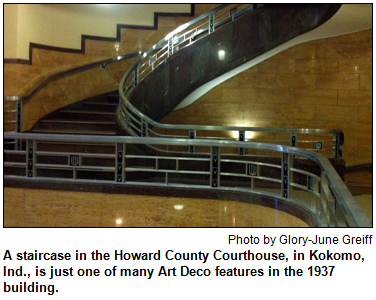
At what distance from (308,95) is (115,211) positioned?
4.97 meters

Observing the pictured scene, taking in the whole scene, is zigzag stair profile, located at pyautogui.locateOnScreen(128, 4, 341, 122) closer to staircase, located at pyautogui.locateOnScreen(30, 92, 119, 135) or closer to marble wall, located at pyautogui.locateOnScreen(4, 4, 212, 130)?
staircase, located at pyautogui.locateOnScreen(30, 92, 119, 135)

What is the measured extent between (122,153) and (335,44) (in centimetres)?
496

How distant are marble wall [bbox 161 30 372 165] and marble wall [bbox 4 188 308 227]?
416 cm

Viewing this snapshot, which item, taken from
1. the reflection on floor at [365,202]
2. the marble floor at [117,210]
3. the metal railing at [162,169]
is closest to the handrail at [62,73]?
the metal railing at [162,169]

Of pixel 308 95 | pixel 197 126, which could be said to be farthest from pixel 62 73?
pixel 308 95

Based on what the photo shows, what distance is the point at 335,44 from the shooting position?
8211 millimetres

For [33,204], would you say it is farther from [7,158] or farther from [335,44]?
[335,44]

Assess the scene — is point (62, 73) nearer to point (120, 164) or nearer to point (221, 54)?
point (221, 54)

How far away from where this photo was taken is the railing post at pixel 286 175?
446 cm

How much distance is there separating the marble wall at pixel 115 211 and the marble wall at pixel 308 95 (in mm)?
4159

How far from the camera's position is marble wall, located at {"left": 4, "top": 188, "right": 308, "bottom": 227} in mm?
4887

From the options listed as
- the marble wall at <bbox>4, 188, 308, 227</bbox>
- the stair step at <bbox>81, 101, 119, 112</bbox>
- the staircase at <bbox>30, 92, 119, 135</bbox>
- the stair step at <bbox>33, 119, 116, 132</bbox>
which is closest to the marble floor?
the marble wall at <bbox>4, 188, 308, 227</bbox>

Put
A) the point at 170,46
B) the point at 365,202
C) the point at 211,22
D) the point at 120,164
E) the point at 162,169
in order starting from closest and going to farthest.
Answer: the point at 365,202 → the point at 120,164 → the point at 162,169 → the point at 211,22 → the point at 170,46

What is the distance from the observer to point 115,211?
16.5 ft
